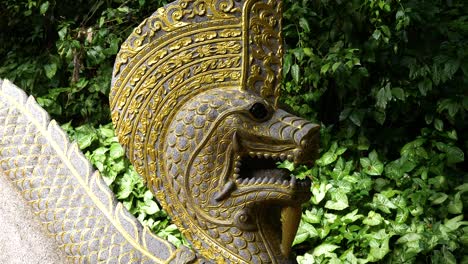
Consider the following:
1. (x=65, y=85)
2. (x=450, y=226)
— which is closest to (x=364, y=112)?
(x=450, y=226)

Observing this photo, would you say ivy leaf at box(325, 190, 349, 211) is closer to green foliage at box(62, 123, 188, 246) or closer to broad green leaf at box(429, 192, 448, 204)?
broad green leaf at box(429, 192, 448, 204)

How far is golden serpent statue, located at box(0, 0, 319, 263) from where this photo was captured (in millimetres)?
1325

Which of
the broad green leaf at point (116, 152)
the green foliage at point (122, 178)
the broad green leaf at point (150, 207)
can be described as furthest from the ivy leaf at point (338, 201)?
the broad green leaf at point (116, 152)

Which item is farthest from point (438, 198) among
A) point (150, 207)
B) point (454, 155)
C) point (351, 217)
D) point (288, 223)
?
point (288, 223)

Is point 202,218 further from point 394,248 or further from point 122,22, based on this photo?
point 122,22

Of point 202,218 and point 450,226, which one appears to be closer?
point 202,218

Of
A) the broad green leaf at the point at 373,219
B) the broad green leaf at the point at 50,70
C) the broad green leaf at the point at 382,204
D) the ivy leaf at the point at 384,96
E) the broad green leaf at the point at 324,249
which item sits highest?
the ivy leaf at the point at 384,96

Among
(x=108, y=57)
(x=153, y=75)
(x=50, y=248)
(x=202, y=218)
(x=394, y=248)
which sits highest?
(x=153, y=75)

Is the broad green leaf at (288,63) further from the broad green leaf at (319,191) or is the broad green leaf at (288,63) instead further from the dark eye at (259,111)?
the dark eye at (259,111)

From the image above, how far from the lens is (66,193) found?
157 centimetres

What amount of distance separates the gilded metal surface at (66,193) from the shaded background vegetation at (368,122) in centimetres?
111

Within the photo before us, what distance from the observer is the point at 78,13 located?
11.5ft

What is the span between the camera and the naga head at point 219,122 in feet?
4.35

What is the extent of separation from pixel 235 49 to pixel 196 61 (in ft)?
0.25
